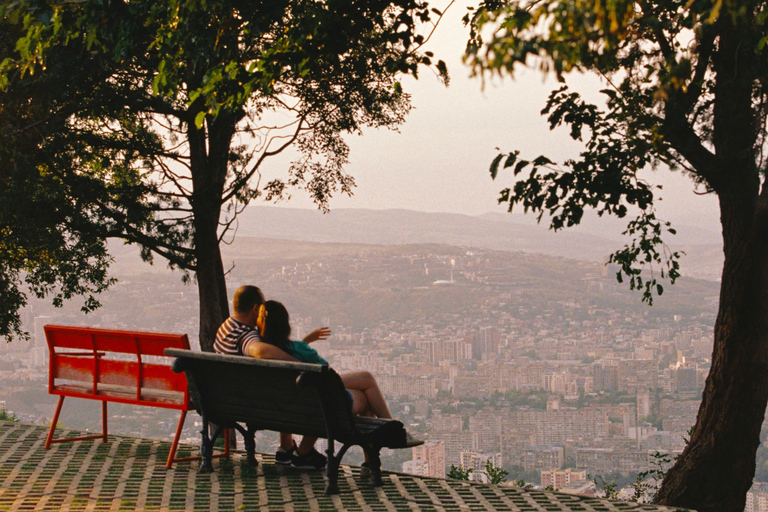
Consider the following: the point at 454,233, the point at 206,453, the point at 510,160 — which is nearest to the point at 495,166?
the point at 510,160

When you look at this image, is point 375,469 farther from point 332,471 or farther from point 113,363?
point 113,363

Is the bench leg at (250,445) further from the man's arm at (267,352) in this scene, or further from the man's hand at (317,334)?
the man's hand at (317,334)

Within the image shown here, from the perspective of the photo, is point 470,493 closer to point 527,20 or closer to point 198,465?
point 198,465

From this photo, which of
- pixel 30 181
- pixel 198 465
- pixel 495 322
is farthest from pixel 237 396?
pixel 495 322

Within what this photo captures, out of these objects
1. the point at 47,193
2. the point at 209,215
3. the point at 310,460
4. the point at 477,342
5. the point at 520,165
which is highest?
the point at 520,165

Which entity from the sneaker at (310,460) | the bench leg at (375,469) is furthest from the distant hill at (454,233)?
the bench leg at (375,469)

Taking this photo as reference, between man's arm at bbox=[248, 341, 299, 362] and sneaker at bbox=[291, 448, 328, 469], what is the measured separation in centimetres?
74

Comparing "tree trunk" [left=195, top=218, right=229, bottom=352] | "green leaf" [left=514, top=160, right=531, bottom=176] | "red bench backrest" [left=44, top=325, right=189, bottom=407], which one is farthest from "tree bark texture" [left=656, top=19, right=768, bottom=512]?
"tree trunk" [left=195, top=218, right=229, bottom=352]

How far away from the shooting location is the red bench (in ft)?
22.8

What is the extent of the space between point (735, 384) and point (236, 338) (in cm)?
494

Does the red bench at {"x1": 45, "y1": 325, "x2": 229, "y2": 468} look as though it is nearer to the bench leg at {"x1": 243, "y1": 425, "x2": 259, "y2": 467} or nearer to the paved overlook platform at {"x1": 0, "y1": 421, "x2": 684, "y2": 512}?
the bench leg at {"x1": 243, "y1": 425, "x2": 259, "y2": 467}

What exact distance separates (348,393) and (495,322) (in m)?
54.1

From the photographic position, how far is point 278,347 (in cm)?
664

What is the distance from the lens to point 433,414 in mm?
38062
